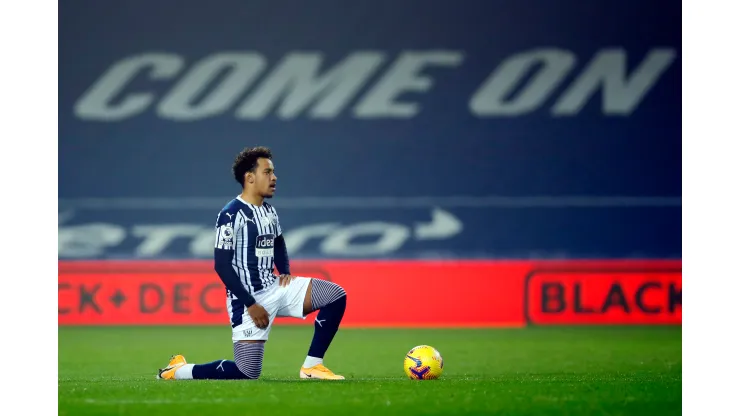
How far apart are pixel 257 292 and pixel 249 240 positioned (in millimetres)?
310

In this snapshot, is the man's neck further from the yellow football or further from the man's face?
the yellow football

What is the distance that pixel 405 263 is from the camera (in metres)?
12.1

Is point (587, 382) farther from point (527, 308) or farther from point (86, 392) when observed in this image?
point (527, 308)

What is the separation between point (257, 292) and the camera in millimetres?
6621

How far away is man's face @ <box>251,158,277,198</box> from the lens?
6.63 meters

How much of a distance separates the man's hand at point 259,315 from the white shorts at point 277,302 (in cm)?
6

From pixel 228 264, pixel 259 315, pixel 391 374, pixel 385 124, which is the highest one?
pixel 385 124

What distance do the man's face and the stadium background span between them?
28.9 ft

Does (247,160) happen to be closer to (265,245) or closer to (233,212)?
(233,212)

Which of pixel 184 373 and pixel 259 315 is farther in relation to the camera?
pixel 184 373

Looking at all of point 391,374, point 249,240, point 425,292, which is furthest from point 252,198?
point 425,292

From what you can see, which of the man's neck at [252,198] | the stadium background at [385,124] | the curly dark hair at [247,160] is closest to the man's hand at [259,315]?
the man's neck at [252,198]
